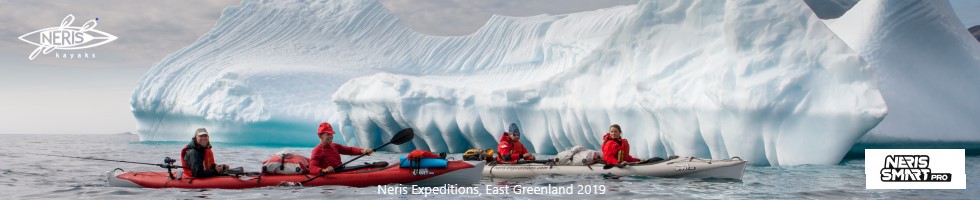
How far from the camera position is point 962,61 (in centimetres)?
1719

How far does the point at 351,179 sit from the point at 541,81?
8857 mm

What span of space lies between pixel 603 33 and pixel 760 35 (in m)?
11.9

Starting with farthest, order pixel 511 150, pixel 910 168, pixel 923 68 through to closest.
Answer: pixel 923 68, pixel 511 150, pixel 910 168

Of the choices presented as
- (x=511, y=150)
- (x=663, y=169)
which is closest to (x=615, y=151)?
(x=663, y=169)

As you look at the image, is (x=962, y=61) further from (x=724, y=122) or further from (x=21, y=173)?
(x=21, y=173)

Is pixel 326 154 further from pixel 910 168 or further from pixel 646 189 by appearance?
pixel 910 168

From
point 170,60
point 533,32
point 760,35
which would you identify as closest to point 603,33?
point 533,32

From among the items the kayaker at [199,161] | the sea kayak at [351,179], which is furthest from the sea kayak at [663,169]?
the kayaker at [199,161]

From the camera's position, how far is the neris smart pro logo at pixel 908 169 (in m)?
8.74

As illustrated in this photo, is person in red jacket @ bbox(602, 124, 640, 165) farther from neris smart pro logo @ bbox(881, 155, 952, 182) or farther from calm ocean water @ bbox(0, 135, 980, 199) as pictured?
neris smart pro logo @ bbox(881, 155, 952, 182)

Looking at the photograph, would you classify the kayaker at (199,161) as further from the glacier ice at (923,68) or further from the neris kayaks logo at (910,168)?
the glacier ice at (923,68)

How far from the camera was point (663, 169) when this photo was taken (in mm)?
11109

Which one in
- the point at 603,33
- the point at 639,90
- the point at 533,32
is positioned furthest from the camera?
the point at 533,32

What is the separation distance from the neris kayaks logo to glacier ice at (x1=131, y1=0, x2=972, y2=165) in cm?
317
